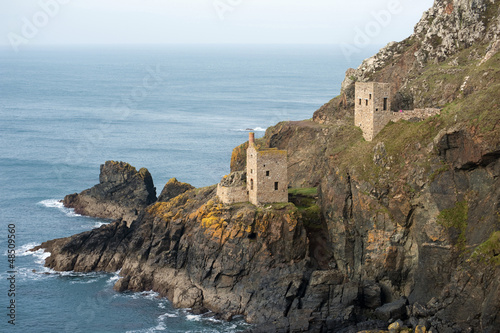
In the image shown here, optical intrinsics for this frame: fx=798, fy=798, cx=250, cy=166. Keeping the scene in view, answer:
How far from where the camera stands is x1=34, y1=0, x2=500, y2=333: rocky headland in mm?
70312

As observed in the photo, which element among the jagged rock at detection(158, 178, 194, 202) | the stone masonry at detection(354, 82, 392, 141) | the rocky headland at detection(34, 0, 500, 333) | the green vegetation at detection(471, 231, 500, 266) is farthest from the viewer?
the jagged rock at detection(158, 178, 194, 202)

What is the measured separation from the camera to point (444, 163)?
73.8 m

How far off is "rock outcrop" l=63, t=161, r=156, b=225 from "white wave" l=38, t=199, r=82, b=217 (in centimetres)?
96

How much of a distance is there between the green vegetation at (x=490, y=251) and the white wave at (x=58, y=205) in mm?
63231

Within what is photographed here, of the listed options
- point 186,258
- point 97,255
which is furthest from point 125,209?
point 186,258

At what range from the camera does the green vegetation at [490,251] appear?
6556 cm

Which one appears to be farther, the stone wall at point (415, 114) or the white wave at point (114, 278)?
the white wave at point (114, 278)

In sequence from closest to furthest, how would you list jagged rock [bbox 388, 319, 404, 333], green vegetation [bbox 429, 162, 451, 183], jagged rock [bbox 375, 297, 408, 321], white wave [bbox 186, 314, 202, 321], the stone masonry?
jagged rock [bbox 388, 319, 404, 333], jagged rock [bbox 375, 297, 408, 321], green vegetation [bbox 429, 162, 451, 183], white wave [bbox 186, 314, 202, 321], the stone masonry

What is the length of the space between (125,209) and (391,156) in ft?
146

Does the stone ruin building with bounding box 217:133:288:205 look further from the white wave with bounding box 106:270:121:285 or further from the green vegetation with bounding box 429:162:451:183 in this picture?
the green vegetation with bounding box 429:162:451:183

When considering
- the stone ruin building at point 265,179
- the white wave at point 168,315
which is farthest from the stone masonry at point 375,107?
the white wave at point 168,315

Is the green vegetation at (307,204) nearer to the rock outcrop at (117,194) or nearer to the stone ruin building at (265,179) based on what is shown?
the stone ruin building at (265,179)

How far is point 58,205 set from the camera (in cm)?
11744

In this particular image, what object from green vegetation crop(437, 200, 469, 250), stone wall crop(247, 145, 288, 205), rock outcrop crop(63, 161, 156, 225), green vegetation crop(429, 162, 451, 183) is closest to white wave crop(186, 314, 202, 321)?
stone wall crop(247, 145, 288, 205)
